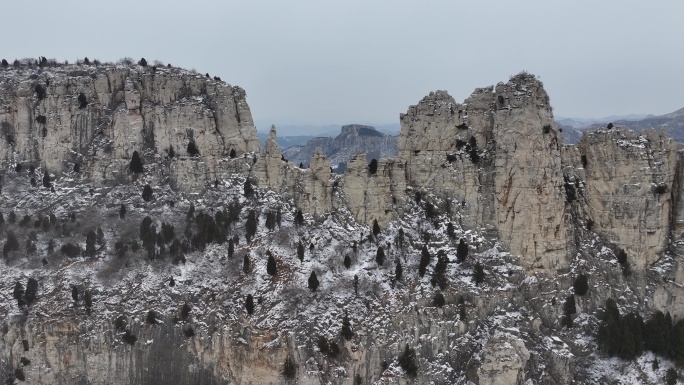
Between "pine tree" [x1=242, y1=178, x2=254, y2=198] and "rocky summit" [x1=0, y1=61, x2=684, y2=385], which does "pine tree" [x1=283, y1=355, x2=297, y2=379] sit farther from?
"pine tree" [x1=242, y1=178, x2=254, y2=198]

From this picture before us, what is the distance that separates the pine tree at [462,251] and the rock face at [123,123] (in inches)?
1085

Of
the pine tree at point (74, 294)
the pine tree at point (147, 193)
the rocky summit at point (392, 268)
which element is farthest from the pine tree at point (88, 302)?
the pine tree at point (147, 193)

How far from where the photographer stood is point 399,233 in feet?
162

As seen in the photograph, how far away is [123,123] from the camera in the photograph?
193ft

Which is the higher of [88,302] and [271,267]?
[271,267]

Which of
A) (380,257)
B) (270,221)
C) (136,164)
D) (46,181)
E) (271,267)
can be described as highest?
(136,164)

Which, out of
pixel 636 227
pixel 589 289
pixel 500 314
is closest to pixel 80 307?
pixel 500 314

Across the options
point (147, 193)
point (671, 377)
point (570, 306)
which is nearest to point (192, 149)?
point (147, 193)

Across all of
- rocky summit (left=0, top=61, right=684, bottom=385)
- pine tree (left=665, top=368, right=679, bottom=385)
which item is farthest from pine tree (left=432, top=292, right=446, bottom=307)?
pine tree (left=665, top=368, right=679, bottom=385)

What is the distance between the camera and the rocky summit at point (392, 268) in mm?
42656

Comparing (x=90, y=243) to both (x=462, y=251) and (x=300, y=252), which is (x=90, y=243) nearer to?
(x=300, y=252)

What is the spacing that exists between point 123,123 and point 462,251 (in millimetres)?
41190

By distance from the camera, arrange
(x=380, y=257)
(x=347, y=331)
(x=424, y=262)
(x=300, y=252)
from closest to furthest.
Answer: (x=347, y=331) → (x=424, y=262) → (x=380, y=257) → (x=300, y=252)

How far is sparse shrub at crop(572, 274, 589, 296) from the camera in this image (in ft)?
146
